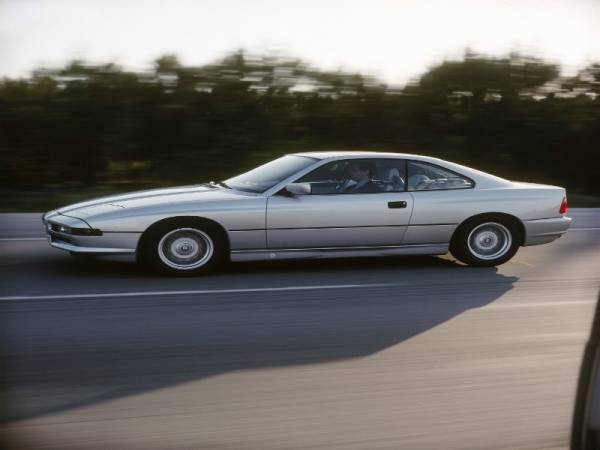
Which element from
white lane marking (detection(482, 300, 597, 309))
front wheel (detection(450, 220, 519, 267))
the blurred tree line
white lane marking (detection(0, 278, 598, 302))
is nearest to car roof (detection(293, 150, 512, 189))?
front wheel (detection(450, 220, 519, 267))

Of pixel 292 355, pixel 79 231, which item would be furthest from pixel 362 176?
pixel 292 355

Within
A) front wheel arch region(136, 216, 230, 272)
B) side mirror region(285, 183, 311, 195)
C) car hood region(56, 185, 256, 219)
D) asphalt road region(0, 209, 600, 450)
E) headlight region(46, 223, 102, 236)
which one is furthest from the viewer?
side mirror region(285, 183, 311, 195)

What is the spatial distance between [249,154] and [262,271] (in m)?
8.99

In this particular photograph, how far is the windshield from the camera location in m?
7.93

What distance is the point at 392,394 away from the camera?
13.6 feet

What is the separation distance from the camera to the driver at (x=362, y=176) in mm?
7910

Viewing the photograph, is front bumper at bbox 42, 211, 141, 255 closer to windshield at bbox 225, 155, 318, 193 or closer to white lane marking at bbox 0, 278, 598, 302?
white lane marking at bbox 0, 278, 598, 302

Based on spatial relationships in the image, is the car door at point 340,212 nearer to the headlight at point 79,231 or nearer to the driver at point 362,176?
the driver at point 362,176

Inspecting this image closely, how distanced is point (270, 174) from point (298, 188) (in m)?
0.68

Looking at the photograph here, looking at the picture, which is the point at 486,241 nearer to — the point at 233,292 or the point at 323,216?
the point at 323,216

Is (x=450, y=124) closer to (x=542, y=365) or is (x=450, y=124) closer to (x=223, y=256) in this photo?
(x=223, y=256)

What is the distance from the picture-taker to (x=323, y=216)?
7688 mm

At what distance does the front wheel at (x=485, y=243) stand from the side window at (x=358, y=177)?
824 mm

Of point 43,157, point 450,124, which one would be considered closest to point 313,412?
point 43,157
